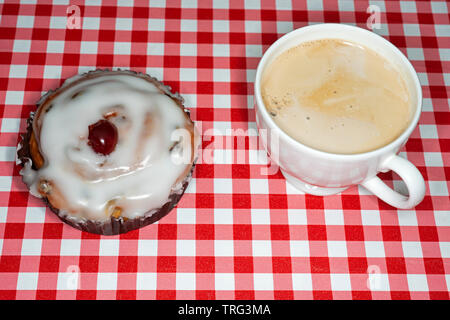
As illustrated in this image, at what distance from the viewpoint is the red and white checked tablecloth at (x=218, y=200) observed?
983 mm

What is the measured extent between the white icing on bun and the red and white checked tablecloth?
0.12m

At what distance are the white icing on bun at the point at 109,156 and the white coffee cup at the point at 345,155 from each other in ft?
0.63

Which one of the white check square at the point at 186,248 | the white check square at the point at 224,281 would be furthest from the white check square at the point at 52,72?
the white check square at the point at 224,281

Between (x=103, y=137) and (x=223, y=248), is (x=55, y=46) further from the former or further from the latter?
(x=223, y=248)

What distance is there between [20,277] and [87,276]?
13 cm

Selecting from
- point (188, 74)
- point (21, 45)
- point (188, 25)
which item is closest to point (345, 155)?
point (188, 74)

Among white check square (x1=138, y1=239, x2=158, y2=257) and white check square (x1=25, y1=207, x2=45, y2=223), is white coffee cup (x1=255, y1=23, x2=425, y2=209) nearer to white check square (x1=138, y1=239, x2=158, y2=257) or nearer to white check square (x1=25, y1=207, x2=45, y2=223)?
white check square (x1=138, y1=239, x2=158, y2=257)

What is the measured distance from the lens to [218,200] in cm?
104

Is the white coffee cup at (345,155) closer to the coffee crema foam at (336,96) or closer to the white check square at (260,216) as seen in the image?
the coffee crema foam at (336,96)

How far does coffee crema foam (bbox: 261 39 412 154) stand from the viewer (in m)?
0.85

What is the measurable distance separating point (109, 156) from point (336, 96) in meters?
0.44

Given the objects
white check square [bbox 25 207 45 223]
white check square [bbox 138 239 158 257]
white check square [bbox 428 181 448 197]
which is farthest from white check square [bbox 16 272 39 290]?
white check square [bbox 428 181 448 197]

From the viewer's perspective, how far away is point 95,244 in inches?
39.2

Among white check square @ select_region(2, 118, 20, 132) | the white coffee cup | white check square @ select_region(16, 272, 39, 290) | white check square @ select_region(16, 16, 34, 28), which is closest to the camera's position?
the white coffee cup
